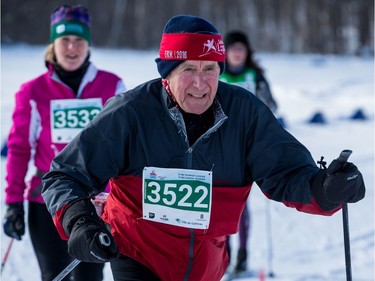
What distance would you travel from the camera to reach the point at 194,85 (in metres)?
2.51

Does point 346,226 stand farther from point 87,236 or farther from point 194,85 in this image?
point 87,236

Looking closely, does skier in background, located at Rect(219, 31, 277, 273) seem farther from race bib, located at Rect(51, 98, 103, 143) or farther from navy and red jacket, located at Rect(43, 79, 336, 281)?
navy and red jacket, located at Rect(43, 79, 336, 281)

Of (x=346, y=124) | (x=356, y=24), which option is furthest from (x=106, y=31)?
(x=346, y=124)

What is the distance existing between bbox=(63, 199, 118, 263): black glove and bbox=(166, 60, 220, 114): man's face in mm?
547

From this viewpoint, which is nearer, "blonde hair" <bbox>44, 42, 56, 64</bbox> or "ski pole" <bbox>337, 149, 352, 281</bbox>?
"ski pole" <bbox>337, 149, 352, 281</bbox>

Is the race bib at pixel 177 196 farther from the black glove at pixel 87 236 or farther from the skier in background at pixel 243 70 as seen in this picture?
the skier in background at pixel 243 70

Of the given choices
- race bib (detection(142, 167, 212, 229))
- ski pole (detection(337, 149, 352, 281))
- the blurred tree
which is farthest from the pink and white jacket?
the blurred tree

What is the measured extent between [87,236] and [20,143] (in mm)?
1598

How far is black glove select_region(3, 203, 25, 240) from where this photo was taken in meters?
3.76

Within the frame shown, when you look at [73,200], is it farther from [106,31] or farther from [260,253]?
[106,31]

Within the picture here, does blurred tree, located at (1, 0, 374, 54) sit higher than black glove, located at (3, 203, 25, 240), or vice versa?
blurred tree, located at (1, 0, 374, 54)

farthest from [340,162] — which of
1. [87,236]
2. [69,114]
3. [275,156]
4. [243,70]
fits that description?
[243,70]

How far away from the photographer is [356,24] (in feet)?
80.4

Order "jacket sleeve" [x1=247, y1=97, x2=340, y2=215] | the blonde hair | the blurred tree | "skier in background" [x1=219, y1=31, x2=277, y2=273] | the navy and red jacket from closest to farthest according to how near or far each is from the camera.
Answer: the navy and red jacket → "jacket sleeve" [x1=247, y1=97, x2=340, y2=215] → the blonde hair → "skier in background" [x1=219, y1=31, x2=277, y2=273] → the blurred tree
